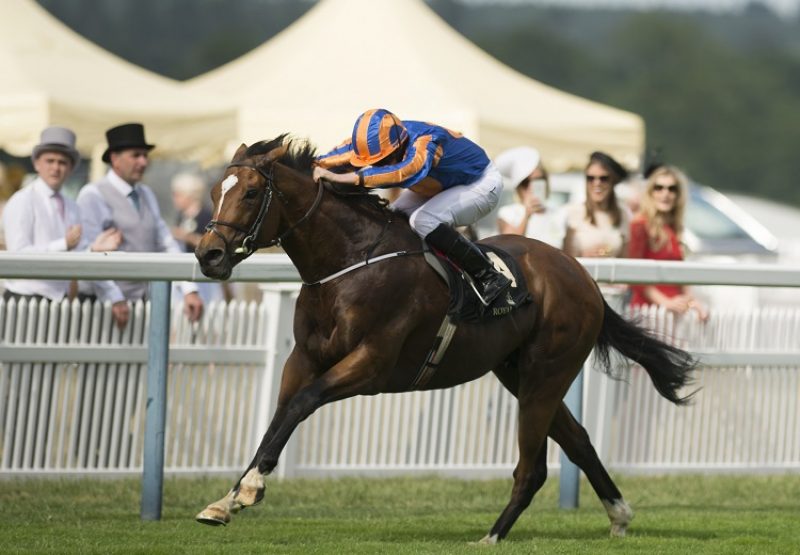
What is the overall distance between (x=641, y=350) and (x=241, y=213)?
8.05 ft

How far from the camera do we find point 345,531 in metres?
7.50

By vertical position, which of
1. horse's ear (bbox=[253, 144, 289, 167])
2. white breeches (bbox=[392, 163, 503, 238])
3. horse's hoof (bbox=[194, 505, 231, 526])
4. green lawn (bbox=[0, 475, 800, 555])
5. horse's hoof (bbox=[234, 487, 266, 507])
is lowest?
green lawn (bbox=[0, 475, 800, 555])

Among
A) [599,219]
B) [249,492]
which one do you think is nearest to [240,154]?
[249,492]

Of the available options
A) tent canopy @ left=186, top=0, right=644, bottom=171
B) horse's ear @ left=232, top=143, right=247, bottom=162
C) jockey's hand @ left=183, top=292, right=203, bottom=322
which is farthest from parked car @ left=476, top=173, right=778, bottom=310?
horse's ear @ left=232, top=143, right=247, bottom=162

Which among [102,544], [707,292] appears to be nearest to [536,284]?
[102,544]

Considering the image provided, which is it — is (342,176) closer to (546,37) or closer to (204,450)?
(204,450)

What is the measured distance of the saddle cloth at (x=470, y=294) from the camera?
7.20 metres

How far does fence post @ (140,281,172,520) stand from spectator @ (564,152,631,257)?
3233 millimetres

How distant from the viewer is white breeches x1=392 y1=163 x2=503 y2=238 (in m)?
7.20

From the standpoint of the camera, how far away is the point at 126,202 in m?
9.70

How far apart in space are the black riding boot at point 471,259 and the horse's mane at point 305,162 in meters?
0.30

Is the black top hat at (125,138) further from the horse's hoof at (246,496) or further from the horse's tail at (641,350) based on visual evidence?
the horse's hoof at (246,496)

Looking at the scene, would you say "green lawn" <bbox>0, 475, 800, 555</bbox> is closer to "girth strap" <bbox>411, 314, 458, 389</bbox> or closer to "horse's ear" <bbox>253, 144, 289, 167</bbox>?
"girth strap" <bbox>411, 314, 458, 389</bbox>

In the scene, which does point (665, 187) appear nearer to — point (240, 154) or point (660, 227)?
point (660, 227)
